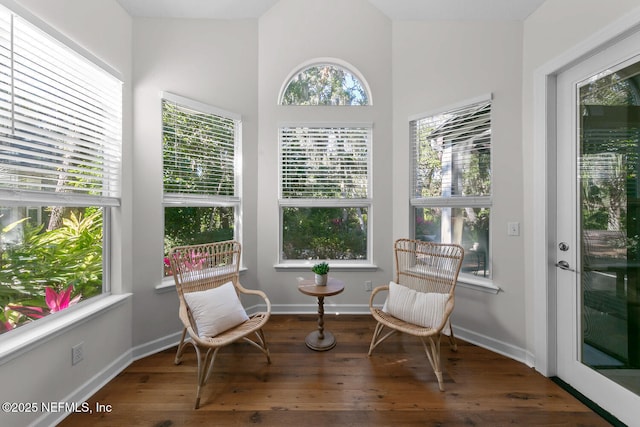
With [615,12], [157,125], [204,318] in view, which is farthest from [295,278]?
[615,12]

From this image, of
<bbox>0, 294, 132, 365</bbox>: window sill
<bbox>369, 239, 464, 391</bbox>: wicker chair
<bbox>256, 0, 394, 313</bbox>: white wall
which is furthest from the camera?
<bbox>256, 0, 394, 313</bbox>: white wall

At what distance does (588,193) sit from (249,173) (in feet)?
9.38

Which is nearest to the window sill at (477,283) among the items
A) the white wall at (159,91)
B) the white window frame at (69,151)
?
the white wall at (159,91)

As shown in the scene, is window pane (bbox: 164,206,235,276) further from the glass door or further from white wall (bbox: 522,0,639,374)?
the glass door

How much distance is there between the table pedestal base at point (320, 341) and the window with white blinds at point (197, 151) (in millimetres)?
1606

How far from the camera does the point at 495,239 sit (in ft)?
7.25

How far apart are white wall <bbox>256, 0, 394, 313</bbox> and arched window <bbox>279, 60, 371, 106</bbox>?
0.11m

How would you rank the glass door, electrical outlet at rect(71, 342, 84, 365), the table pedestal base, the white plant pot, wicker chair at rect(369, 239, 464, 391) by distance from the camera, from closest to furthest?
the glass door, electrical outlet at rect(71, 342, 84, 365), wicker chair at rect(369, 239, 464, 391), the table pedestal base, the white plant pot

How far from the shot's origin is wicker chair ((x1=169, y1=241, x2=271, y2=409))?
1685 mm

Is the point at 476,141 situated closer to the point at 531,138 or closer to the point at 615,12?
the point at 531,138

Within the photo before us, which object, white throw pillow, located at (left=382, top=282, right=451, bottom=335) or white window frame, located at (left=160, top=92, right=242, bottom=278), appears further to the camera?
white window frame, located at (left=160, top=92, right=242, bottom=278)

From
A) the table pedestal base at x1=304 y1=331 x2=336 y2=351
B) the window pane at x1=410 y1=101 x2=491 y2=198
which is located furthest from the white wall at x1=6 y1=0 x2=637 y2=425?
the table pedestal base at x1=304 y1=331 x2=336 y2=351

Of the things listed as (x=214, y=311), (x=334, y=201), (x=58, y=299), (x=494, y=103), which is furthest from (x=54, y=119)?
(x=494, y=103)

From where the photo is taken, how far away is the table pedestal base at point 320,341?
85.7 inches
